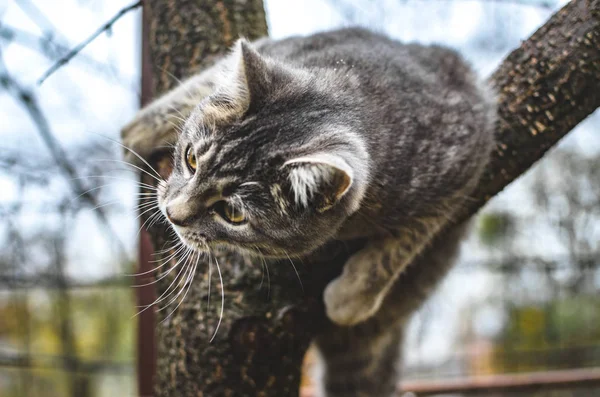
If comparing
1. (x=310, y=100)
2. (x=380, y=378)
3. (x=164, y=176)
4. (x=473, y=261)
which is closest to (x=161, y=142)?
(x=164, y=176)

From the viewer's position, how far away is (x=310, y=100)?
129 cm

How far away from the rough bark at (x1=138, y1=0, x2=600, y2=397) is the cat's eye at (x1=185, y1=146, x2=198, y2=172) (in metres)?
0.25

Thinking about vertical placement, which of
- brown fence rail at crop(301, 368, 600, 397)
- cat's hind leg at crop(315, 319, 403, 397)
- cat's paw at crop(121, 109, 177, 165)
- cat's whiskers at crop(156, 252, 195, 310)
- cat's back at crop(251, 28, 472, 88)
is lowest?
brown fence rail at crop(301, 368, 600, 397)

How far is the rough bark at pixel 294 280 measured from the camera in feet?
4.38

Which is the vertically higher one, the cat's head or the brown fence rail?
the cat's head

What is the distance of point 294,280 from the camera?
1.44 meters

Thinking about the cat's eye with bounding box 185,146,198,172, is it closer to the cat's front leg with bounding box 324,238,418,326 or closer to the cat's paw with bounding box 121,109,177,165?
the cat's paw with bounding box 121,109,177,165

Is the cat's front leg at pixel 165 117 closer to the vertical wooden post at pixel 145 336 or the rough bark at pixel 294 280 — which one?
the rough bark at pixel 294 280

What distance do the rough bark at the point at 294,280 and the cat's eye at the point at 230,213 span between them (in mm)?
202

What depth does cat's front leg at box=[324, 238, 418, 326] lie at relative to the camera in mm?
1518

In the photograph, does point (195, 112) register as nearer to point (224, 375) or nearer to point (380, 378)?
point (224, 375)

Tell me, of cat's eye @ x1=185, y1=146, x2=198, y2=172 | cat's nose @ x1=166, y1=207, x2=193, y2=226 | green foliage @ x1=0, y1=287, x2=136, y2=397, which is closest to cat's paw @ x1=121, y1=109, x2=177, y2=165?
cat's eye @ x1=185, y1=146, x2=198, y2=172

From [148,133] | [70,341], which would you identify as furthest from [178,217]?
[70,341]

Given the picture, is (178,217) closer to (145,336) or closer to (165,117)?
(165,117)
